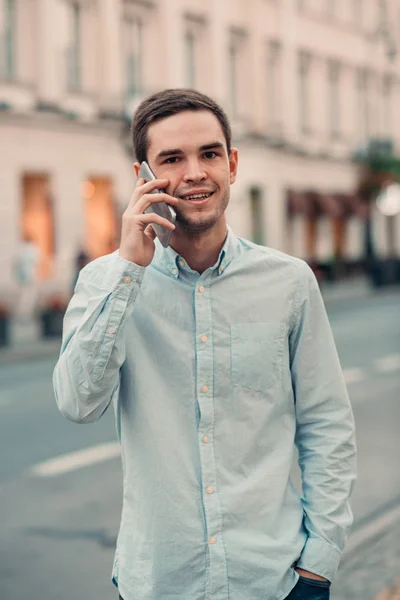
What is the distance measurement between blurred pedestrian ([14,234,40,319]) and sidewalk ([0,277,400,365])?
3.01 ft

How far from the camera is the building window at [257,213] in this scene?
37.8 metres

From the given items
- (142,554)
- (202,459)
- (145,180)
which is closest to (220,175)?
(145,180)

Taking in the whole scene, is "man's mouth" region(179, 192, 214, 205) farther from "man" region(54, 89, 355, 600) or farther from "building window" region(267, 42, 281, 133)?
"building window" region(267, 42, 281, 133)

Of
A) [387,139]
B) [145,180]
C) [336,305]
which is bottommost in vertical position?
[336,305]

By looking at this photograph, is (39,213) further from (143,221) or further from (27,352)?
(143,221)

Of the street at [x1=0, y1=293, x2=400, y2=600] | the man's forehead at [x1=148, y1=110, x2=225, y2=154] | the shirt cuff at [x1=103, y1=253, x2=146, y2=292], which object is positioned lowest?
the street at [x1=0, y1=293, x2=400, y2=600]

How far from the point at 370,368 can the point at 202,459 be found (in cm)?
1210

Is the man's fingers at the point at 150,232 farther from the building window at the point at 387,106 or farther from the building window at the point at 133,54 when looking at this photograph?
the building window at the point at 387,106

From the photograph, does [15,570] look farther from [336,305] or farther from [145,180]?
[336,305]

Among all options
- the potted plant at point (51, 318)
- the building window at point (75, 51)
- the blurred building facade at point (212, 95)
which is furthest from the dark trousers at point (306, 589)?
the building window at point (75, 51)

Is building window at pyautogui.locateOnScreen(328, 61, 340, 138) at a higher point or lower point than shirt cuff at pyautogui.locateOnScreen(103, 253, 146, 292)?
higher

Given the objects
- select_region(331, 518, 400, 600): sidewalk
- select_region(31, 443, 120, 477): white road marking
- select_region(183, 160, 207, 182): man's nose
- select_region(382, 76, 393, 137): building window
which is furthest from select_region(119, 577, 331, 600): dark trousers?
select_region(382, 76, 393, 137): building window

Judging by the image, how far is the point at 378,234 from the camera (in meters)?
47.5

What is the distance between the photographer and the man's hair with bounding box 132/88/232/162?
2611mm
